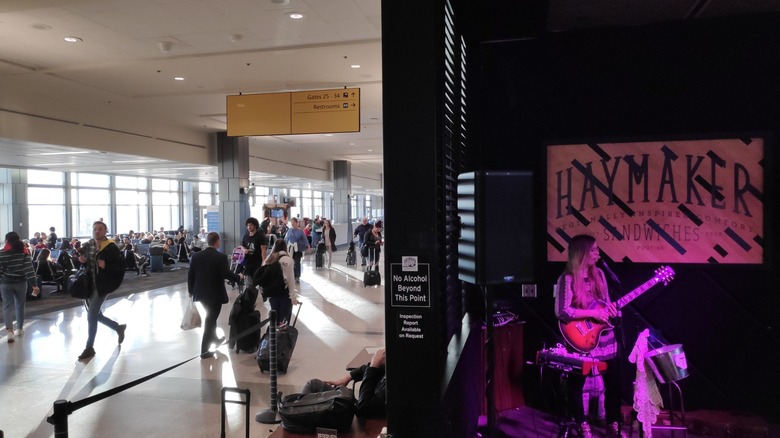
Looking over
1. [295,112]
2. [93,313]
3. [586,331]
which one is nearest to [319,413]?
[586,331]

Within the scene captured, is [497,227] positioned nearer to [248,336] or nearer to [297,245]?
[248,336]

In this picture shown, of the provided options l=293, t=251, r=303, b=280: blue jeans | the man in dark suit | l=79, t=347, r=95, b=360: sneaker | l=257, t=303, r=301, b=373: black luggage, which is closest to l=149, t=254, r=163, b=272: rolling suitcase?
l=293, t=251, r=303, b=280: blue jeans

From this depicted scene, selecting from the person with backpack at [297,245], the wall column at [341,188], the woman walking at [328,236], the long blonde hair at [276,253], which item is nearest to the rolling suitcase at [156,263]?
the woman walking at [328,236]

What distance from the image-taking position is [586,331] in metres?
4.05

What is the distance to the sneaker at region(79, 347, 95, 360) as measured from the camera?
6.52 metres

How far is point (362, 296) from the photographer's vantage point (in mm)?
10969

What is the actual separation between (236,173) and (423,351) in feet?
42.2

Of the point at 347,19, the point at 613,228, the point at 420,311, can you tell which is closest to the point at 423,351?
the point at 420,311

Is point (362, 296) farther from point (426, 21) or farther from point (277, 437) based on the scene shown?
point (426, 21)

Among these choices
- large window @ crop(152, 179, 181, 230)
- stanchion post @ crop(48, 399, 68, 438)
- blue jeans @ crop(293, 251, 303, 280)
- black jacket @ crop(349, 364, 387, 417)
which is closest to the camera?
stanchion post @ crop(48, 399, 68, 438)

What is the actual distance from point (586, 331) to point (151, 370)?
185 inches

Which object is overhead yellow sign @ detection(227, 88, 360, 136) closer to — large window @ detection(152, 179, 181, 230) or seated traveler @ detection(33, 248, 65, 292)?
seated traveler @ detection(33, 248, 65, 292)

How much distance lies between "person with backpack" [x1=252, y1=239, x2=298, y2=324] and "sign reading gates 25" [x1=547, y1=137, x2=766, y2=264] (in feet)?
10.5

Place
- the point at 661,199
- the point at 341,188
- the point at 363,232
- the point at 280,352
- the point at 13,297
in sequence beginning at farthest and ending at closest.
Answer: the point at 341,188, the point at 363,232, the point at 13,297, the point at 280,352, the point at 661,199
